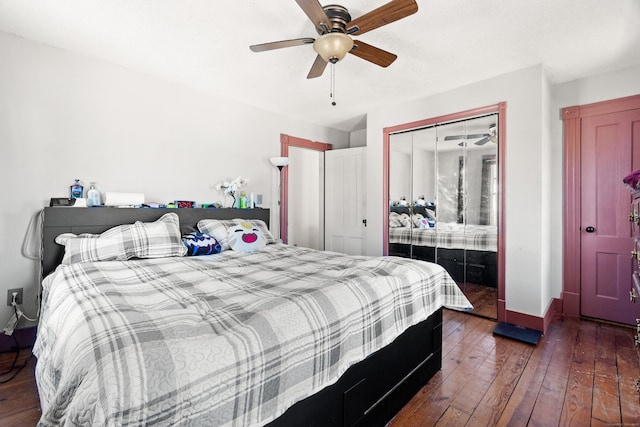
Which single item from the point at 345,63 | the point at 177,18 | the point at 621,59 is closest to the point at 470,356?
the point at 345,63

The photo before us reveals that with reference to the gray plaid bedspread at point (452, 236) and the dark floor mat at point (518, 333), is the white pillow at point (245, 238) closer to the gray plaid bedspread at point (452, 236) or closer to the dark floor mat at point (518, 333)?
the gray plaid bedspread at point (452, 236)

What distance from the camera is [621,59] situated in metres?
2.61

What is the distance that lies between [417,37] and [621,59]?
6.28ft

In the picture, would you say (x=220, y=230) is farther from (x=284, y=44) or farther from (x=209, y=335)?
(x=209, y=335)

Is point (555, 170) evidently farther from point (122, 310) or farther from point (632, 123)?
point (122, 310)

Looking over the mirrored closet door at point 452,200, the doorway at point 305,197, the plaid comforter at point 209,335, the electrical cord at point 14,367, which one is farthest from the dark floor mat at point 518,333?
the electrical cord at point 14,367

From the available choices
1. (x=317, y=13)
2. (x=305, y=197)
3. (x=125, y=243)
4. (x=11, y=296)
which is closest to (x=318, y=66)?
(x=317, y=13)

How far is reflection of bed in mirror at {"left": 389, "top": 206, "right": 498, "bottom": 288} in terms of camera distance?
10.1ft

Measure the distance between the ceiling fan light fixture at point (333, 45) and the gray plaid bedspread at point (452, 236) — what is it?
89.5 inches

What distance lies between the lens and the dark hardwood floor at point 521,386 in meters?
1.62

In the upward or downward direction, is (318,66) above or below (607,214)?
above

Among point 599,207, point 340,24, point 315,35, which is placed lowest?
point 599,207

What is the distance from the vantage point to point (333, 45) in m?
1.83

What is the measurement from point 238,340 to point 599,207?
3.66 metres
